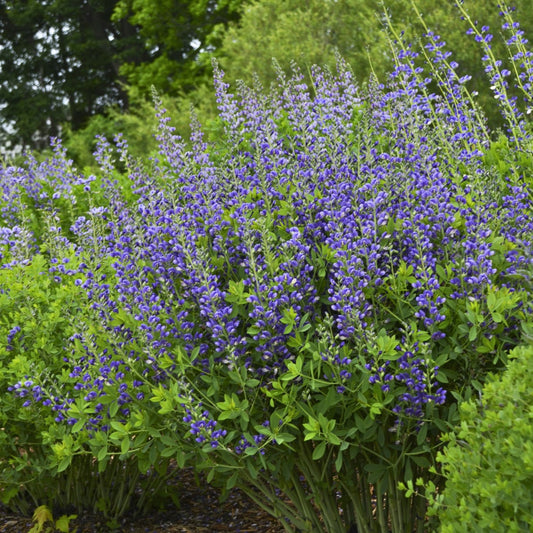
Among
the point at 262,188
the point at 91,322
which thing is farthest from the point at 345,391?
the point at 91,322

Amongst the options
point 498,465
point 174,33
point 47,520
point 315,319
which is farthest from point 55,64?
point 498,465

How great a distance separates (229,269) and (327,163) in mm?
841

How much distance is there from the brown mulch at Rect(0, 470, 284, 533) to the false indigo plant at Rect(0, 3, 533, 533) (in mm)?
821

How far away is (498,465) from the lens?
2424 mm

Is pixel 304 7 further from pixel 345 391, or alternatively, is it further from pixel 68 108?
pixel 68 108

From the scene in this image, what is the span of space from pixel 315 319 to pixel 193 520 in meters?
2.01

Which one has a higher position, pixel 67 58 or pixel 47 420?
pixel 67 58

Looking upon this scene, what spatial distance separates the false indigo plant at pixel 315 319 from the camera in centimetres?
323

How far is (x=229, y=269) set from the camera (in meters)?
3.67

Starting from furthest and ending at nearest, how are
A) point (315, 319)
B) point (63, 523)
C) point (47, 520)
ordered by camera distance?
point (47, 520), point (63, 523), point (315, 319)

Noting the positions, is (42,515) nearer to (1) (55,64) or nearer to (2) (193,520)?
(2) (193,520)

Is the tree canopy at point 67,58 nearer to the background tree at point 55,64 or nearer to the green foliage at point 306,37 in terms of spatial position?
the background tree at point 55,64

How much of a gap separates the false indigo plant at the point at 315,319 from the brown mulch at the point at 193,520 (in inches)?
32.3

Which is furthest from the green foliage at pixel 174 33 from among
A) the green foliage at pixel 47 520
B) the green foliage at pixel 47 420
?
the green foliage at pixel 47 520
